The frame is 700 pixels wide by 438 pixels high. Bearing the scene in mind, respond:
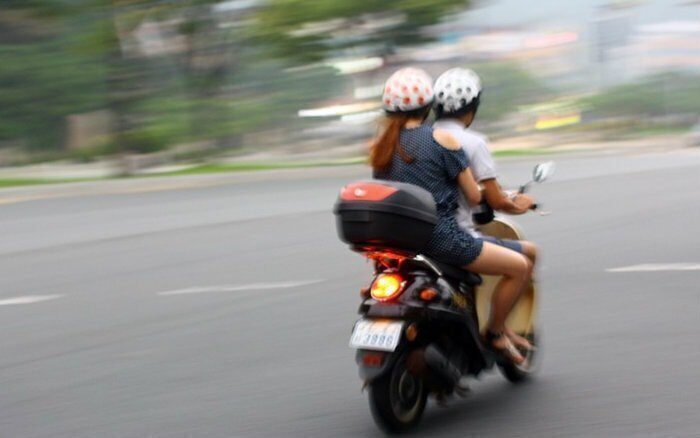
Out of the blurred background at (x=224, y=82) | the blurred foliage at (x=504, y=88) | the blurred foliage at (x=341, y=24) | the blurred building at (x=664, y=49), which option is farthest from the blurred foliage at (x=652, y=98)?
the blurred foliage at (x=341, y=24)

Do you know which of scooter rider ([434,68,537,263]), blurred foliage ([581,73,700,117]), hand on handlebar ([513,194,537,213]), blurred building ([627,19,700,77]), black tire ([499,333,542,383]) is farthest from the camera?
blurred building ([627,19,700,77])

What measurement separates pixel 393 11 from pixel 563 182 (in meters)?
10.1

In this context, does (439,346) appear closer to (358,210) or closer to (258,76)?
(358,210)

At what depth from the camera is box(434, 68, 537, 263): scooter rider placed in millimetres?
6457

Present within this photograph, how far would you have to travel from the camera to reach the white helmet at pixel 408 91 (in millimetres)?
6207

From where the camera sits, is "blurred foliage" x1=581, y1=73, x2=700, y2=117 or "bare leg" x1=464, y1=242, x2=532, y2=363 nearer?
"bare leg" x1=464, y1=242, x2=532, y2=363

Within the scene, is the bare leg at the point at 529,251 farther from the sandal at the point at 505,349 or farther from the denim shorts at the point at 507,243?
the sandal at the point at 505,349

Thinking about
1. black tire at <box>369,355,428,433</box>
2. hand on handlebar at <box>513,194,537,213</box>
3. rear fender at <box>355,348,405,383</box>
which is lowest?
black tire at <box>369,355,428,433</box>

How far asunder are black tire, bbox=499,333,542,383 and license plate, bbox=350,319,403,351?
120cm

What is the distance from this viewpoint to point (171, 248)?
1452 centimetres

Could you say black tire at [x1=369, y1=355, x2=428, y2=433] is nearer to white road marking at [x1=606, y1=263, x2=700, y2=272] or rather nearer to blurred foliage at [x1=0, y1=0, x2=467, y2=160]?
white road marking at [x1=606, y1=263, x2=700, y2=272]

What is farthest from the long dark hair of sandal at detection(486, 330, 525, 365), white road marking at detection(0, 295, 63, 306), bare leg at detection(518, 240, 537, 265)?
white road marking at detection(0, 295, 63, 306)

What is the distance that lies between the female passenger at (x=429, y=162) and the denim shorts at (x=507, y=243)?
11 cm

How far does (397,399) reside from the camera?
6113 mm
